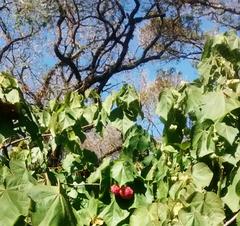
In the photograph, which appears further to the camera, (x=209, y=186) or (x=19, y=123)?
(x=209, y=186)

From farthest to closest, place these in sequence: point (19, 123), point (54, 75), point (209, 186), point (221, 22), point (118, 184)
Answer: point (221, 22)
point (54, 75)
point (118, 184)
point (209, 186)
point (19, 123)

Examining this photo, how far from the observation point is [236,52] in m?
1.85

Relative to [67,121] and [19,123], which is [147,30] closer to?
[67,121]

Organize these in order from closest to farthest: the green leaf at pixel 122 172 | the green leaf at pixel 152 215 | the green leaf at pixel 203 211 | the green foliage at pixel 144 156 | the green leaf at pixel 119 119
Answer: the green foliage at pixel 144 156 → the green leaf at pixel 203 211 → the green leaf at pixel 152 215 → the green leaf at pixel 122 172 → the green leaf at pixel 119 119

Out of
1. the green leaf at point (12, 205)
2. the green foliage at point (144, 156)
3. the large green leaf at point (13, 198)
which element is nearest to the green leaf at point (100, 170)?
the green foliage at point (144, 156)

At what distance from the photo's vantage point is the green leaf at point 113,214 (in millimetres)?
2250

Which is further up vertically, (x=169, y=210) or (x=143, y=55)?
(x=143, y=55)

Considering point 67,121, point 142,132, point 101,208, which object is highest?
point 67,121

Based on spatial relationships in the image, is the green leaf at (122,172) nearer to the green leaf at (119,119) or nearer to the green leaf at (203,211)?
the green leaf at (119,119)

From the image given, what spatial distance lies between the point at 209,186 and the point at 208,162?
0.24 ft

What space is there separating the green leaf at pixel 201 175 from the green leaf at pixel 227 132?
5.8 inches

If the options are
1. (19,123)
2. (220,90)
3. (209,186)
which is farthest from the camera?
(209,186)

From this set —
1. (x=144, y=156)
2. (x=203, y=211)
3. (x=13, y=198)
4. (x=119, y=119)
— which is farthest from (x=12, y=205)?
(x=144, y=156)

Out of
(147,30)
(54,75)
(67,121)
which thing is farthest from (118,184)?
(147,30)
